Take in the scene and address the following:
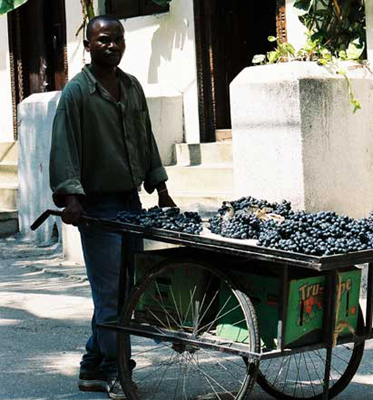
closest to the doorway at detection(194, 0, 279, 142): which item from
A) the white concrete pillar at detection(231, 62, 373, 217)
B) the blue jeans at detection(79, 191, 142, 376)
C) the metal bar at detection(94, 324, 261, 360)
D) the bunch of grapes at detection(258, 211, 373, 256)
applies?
the white concrete pillar at detection(231, 62, 373, 217)

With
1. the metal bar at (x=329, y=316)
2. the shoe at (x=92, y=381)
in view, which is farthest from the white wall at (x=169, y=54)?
the metal bar at (x=329, y=316)

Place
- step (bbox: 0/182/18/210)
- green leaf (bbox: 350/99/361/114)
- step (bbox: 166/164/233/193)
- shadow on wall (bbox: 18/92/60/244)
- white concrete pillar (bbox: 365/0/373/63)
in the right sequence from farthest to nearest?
step (bbox: 0/182/18/210) < shadow on wall (bbox: 18/92/60/244) < step (bbox: 166/164/233/193) < white concrete pillar (bbox: 365/0/373/63) < green leaf (bbox: 350/99/361/114)

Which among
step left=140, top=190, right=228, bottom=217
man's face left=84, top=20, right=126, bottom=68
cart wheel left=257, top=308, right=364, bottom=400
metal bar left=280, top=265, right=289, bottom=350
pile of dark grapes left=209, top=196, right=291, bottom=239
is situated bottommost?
cart wheel left=257, top=308, right=364, bottom=400

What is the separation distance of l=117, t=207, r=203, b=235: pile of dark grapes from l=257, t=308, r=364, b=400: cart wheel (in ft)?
3.12

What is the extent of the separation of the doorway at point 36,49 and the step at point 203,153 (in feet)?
12.5

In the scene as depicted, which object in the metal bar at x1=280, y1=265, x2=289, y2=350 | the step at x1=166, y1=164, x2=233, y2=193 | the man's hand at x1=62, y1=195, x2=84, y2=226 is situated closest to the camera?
the metal bar at x1=280, y1=265, x2=289, y2=350

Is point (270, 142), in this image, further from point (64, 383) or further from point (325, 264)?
point (325, 264)

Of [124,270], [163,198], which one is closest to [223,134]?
[163,198]

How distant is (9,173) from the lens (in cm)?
1391

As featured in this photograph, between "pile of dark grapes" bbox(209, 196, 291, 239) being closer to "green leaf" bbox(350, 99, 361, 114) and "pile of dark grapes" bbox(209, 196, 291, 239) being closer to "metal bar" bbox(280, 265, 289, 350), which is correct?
"metal bar" bbox(280, 265, 289, 350)

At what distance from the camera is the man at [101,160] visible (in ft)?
18.7

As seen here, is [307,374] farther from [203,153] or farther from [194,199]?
[203,153]

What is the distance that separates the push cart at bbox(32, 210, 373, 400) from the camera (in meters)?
4.99

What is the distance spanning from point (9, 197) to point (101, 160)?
24.4 ft
